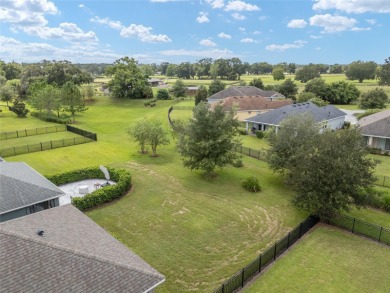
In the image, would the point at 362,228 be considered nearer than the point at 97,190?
Yes

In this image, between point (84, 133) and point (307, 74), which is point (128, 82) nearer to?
point (84, 133)

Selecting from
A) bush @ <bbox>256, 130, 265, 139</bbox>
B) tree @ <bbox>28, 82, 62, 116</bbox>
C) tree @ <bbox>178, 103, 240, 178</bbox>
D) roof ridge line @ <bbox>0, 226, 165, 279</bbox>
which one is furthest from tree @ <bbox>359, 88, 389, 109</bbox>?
roof ridge line @ <bbox>0, 226, 165, 279</bbox>

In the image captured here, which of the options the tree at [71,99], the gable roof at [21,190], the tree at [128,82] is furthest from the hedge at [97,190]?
the tree at [128,82]

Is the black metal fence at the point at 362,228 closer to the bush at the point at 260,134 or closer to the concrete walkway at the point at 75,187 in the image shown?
the concrete walkway at the point at 75,187

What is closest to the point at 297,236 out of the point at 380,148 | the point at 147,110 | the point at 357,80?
the point at 380,148

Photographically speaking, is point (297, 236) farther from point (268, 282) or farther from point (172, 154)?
point (172, 154)

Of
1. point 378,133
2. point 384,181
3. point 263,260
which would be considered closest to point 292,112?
point 378,133
